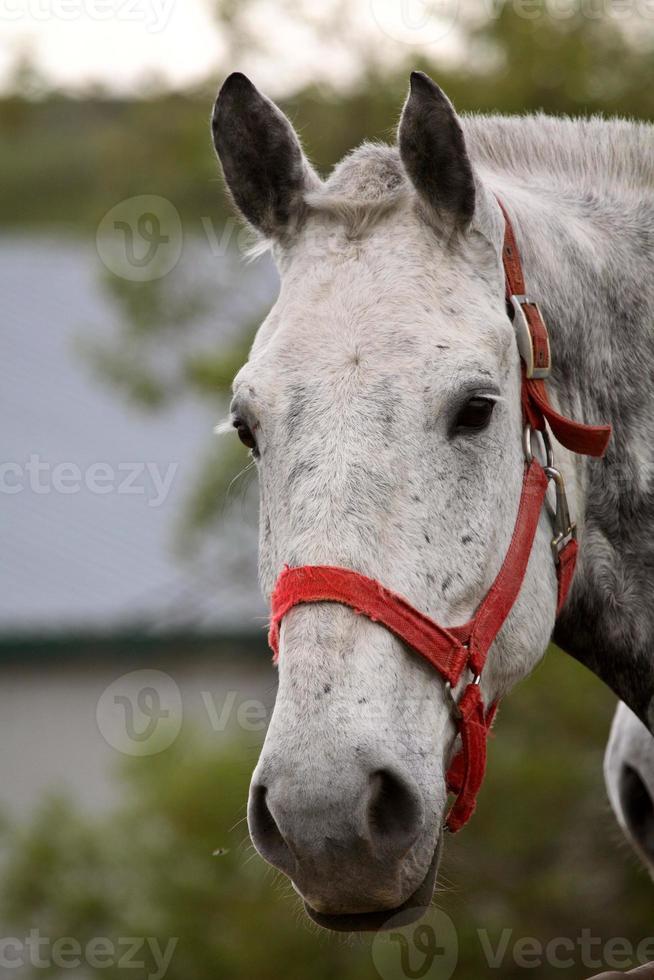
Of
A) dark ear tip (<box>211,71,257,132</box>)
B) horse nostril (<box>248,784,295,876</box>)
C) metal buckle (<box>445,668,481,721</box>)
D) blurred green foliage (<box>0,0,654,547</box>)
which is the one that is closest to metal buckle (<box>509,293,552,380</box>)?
metal buckle (<box>445,668,481,721</box>)

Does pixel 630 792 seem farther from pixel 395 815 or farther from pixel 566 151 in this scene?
pixel 566 151

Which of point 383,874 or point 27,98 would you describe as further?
point 27,98

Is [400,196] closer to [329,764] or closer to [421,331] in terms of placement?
[421,331]

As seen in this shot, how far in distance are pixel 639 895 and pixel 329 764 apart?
9609 millimetres

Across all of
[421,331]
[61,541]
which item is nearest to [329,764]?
[421,331]

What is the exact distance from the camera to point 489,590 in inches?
119

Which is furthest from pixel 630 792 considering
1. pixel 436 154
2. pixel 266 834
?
pixel 436 154

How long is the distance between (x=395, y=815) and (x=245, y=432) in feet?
3.69

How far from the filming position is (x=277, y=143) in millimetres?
3352

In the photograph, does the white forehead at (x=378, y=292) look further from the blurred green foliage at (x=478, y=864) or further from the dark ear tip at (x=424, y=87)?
the blurred green foliage at (x=478, y=864)

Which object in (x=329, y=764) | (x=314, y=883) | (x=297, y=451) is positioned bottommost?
(x=314, y=883)

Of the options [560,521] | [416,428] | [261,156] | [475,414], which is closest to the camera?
[416,428]

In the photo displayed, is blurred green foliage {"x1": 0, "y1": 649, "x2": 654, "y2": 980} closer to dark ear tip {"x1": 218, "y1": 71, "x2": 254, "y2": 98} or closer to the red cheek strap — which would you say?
Result: the red cheek strap

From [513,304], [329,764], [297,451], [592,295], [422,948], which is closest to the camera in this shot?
[329,764]
